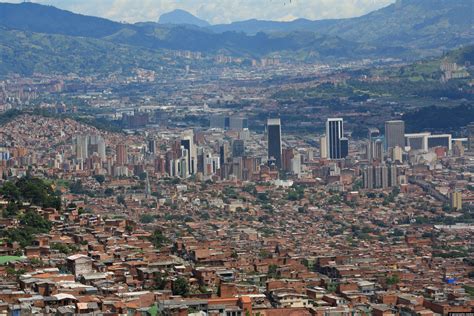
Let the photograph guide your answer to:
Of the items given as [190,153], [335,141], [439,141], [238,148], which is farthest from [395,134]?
[190,153]

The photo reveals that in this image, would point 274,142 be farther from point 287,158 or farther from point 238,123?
point 238,123

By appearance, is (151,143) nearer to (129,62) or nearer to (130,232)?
(130,232)

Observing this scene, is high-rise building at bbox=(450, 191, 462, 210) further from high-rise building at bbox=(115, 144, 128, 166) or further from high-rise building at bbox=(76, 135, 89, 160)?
high-rise building at bbox=(76, 135, 89, 160)

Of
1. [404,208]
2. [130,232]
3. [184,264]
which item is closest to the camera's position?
[184,264]

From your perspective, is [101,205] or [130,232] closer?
[130,232]

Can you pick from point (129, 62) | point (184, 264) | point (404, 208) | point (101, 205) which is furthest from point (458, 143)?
point (129, 62)

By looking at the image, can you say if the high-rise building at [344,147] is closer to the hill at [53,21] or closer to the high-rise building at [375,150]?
the high-rise building at [375,150]

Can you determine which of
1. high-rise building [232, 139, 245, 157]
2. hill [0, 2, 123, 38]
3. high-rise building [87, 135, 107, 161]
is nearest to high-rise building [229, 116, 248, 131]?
high-rise building [232, 139, 245, 157]
